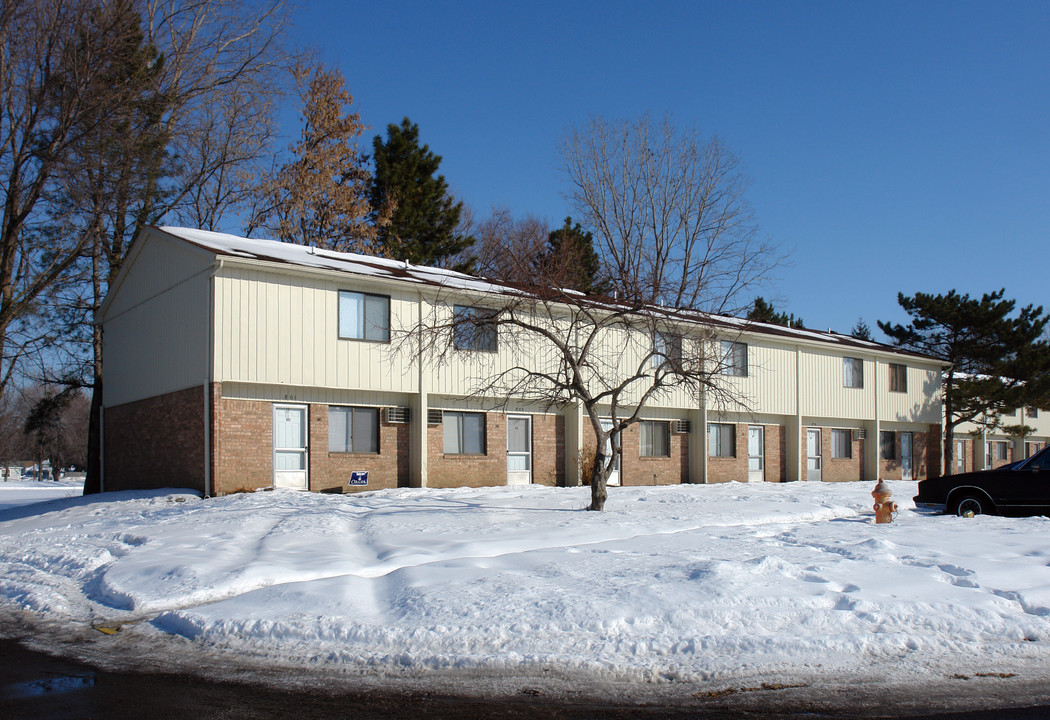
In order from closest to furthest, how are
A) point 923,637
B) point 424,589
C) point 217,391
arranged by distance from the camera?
point 923,637
point 424,589
point 217,391

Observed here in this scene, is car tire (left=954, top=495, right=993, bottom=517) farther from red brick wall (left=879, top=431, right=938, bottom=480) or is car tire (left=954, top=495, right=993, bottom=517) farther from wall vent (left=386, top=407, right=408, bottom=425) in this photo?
red brick wall (left=879, top=431, right=938, bottom=480)

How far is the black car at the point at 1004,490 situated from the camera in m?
14.9

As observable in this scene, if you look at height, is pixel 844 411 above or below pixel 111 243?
below

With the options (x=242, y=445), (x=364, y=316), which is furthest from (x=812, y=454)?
(x=242, y=445)

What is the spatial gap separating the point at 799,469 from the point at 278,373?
18.9 m

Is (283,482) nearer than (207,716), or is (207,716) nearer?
(207,716)

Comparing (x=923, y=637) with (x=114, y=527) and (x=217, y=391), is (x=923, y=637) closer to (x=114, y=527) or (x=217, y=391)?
(x=114, y=527)

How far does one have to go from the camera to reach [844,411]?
32000 mm

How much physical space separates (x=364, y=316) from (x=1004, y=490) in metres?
13.6

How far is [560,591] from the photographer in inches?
329

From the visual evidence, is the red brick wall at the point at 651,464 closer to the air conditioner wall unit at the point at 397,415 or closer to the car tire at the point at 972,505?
the air conditioner wall unit at the point at 397,415

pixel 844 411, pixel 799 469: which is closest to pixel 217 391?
pixel 799 469

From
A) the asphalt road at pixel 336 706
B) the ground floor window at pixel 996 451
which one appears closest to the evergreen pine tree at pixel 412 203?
the ground floor window at pixel 996 451

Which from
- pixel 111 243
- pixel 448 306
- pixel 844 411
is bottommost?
pixel 844 411
